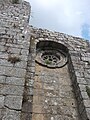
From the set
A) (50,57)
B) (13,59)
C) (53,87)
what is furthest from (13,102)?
(50,57)

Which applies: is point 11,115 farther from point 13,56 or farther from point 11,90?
point 13,56

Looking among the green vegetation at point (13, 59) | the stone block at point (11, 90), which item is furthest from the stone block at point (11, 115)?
the green vegetation at point (13, 59)

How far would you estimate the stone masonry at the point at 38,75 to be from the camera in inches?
173

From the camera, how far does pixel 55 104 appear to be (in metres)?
5.38

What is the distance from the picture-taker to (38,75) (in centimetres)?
613

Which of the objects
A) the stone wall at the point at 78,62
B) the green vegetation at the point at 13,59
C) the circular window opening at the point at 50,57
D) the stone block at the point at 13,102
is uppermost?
the green vegetation at the point at 13,59

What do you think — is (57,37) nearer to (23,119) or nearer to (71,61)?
(71,61)

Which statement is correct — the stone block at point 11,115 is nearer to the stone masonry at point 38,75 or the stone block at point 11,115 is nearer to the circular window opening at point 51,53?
the stone masonry at point 38,75

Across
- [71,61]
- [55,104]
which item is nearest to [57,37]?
[71,61]

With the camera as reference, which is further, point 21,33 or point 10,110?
point 21,33

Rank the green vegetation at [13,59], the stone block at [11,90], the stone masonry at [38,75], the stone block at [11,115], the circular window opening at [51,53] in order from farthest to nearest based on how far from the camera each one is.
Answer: the circular window opening at [51,53], the green vegetation at [13,59], the stone masonry at [38,75], the stone block at [11,90], the stone block at [11,115]

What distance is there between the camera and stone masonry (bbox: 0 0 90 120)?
4.39 m

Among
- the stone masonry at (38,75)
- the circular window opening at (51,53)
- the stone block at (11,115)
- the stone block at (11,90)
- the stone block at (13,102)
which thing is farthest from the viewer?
the circular window opening at (51,53)

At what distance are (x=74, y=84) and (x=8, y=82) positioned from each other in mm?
2361
